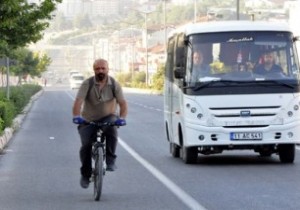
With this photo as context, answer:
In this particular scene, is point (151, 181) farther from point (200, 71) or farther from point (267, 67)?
point (267, 67)

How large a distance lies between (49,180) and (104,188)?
1.85 m

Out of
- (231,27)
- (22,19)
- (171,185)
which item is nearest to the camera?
(171,185)

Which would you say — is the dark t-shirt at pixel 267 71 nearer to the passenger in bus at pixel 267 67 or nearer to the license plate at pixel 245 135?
the passenger in bus at pixel 267 67

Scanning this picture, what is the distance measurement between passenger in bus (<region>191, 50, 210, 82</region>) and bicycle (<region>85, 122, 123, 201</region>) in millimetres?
5629

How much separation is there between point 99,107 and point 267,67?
6380 mm

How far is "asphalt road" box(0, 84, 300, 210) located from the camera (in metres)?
14.0

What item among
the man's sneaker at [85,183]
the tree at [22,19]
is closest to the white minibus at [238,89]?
the man's sneaker at [85,183]

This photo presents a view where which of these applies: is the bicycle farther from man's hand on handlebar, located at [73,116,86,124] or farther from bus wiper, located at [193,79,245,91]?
bus wiper, located at [193,79,245,91]

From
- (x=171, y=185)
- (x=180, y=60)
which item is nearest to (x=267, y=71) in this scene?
(x=180, y=60)

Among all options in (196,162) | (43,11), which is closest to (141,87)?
(43,11)

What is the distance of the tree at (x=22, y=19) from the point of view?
27.0 metres

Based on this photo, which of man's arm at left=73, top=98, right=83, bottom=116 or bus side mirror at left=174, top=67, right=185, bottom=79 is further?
bus side mirror at left=174, top=67, right=185, bottom=79

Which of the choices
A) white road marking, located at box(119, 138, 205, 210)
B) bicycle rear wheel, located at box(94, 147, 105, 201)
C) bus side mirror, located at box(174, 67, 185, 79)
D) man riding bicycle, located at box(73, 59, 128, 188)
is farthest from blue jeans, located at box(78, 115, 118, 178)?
bus side mirror, located at box(174, 67, 185, 79)

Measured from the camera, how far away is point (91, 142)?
15.0 metres
